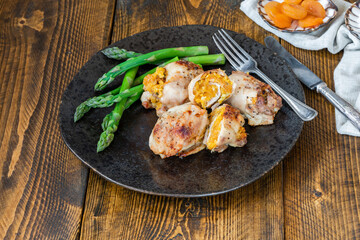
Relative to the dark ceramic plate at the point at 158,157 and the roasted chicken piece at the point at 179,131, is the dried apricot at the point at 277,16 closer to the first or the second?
the dark ceramic plate at the point at 158,157

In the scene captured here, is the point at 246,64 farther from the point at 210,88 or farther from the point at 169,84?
the point at 169,84

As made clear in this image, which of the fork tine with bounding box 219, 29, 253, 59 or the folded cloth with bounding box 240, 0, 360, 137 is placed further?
the fork tine with bounding box 219, 29, 253, 59

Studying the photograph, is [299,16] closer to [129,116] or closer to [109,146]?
[129,116]

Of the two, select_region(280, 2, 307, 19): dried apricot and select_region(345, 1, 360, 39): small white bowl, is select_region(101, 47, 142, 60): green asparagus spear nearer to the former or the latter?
select_region(280, 2, 307, 19): dried apricot

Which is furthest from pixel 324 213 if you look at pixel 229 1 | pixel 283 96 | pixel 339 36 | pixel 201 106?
pixel 229 1

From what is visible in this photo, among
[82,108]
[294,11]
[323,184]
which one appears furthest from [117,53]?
[323,184]

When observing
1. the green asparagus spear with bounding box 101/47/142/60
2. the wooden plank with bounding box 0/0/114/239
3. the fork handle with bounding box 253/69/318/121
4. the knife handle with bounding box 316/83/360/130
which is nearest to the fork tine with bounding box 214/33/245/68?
the fork handle with bounding box 253/69/318/121
